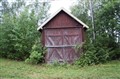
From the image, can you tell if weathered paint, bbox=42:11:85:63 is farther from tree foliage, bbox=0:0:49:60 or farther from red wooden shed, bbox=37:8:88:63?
tree foliage, bbox=0:0:49:60

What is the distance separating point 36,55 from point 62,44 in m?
2.05

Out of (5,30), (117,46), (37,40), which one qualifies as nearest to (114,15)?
(117,46)

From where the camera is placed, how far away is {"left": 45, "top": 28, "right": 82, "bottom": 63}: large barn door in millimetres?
19941

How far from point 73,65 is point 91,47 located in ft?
6.29

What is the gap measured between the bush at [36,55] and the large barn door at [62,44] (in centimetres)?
49

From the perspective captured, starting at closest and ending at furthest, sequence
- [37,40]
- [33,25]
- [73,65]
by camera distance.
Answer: [73,65] → [37,40] → [33,25]

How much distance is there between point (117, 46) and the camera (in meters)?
22.2

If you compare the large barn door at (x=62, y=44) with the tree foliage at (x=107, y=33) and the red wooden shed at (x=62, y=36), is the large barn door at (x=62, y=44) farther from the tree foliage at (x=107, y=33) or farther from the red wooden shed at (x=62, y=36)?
the tree foliage at (x=107, y=33)

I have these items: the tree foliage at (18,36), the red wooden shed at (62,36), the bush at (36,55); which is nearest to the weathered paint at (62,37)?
the red wooden shed at (62,36)

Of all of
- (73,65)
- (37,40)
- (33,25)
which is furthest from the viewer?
(33,25)

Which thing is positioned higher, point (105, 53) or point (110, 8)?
point (110, 8)

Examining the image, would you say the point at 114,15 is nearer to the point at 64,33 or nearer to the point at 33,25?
the point at 64,33

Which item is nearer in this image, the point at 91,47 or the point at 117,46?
the point at 91,47

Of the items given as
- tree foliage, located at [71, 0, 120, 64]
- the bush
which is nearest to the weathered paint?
the bush
